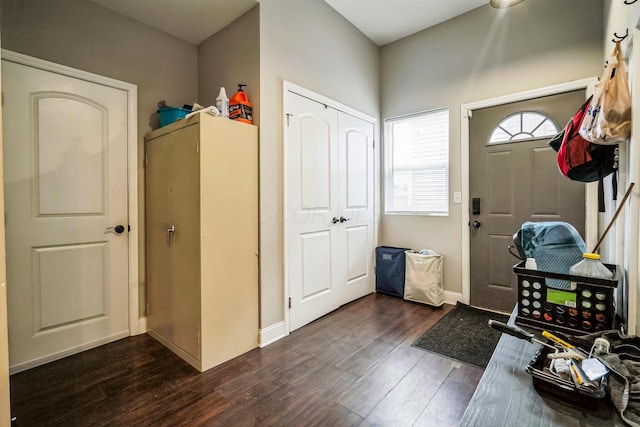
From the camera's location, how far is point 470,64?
119 inches

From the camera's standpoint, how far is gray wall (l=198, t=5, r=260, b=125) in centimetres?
231

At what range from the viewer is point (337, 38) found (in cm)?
303

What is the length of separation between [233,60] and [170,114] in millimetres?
709

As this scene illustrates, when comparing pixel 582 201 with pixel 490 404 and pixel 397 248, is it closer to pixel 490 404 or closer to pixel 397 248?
pixel 397 248

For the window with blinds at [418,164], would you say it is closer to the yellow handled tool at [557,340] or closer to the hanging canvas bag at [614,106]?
the hanging canvas bag at [614,106]

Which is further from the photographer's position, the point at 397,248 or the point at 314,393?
the point at 397,248

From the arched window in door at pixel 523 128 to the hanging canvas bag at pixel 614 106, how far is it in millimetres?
1482

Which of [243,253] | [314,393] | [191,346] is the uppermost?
[243,253]

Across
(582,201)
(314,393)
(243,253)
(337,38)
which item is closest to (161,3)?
(337,38)

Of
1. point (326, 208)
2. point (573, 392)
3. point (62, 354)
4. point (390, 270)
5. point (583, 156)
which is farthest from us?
point (390, 270)

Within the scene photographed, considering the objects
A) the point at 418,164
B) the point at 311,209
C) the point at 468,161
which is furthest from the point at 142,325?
the point at 468,161

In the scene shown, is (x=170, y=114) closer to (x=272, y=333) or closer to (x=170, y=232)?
(x=170, y=232)

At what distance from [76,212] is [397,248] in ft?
10.3

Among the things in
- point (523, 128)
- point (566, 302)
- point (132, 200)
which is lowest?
point (566, 302)
